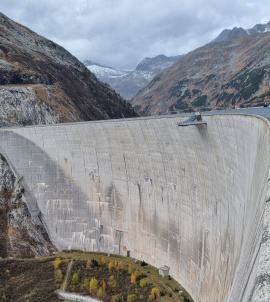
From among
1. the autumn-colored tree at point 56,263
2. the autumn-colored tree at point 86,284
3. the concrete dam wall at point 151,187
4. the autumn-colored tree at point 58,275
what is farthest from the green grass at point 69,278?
the concrete dam wall at point 151,187

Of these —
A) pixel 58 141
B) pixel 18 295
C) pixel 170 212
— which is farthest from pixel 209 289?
pixel 58 141

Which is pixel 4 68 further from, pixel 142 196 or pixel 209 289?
pixel 209 289

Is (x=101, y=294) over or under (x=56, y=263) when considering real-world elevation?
under

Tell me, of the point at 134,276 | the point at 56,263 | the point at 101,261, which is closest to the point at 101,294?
the point at 134,276

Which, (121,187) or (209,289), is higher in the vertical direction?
(121,187)

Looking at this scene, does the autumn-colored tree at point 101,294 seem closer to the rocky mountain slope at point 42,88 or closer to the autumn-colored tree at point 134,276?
the autumn-colored tree at point 134,276

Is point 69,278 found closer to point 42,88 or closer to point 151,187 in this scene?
point 151,187
